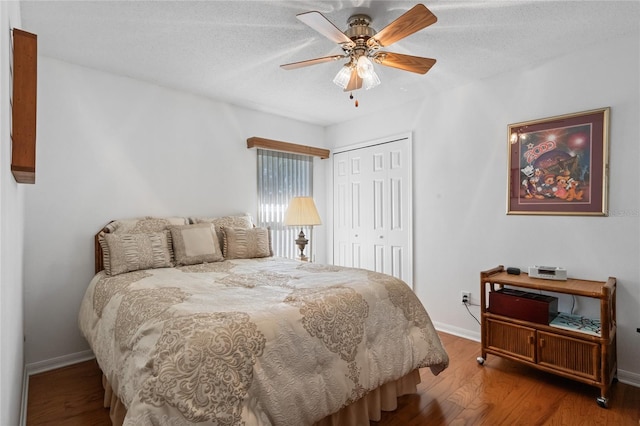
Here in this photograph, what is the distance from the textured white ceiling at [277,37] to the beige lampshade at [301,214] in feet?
4.09

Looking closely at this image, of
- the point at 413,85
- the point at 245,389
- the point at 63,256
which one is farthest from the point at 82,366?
the point at 413,85

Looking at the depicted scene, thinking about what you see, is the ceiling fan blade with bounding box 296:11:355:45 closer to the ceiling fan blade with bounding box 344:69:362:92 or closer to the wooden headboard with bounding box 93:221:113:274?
the ceiling fan blade with bounding box 344:69:362:92

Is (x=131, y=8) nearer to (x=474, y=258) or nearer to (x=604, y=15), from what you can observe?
(x=604, y=15)

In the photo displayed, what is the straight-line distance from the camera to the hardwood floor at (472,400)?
1.96 m

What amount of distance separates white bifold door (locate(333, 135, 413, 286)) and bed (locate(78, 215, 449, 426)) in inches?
60.9

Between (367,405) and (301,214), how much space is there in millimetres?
2283

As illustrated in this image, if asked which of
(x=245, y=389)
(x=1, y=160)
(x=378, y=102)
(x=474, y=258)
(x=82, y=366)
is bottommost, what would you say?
(x=82, y=366)

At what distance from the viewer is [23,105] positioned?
139 cm

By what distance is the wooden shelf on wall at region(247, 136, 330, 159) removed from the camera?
3.86 m

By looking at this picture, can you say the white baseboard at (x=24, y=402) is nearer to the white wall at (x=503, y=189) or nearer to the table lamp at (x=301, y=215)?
the table lamp at (x=301, y=215)

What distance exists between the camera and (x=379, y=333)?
75.7 inches

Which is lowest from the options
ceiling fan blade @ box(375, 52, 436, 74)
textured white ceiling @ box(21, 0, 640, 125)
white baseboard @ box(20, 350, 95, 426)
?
white baseboard @ box(20, 350, 95, 426)

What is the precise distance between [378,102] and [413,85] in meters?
0.56

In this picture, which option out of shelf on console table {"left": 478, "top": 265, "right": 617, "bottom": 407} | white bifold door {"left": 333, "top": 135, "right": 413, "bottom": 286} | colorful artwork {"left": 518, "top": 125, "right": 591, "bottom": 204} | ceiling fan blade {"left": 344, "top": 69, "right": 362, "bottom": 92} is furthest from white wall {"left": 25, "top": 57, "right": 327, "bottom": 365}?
colorful artwork {"left": 518, "top": 125, "right": 591, "bottom": 204}
